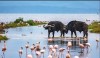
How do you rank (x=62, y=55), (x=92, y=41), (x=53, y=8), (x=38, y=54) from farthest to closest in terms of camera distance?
(x=53, y=8) < (x=92, y=41) < (x=62, y=55) < (x=38, y=54)

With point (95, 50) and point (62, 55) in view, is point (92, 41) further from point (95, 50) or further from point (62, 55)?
point (62, 55)

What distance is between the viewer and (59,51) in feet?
70.9

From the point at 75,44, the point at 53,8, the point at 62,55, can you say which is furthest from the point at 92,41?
the point at 53,8

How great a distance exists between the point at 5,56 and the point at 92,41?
296 inches

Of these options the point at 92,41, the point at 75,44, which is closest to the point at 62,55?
the point at 75,44

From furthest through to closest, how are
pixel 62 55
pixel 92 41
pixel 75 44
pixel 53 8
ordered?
pixel 53 8 < pixel 92 41 < pixel 75 44 < pixel 62 55

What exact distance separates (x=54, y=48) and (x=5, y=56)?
1927 mm

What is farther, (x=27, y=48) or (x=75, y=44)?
(x=75, y=44)

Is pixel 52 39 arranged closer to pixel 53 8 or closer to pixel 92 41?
pixel 92 41

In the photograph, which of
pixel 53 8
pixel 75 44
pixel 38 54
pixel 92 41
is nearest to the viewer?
pixel 38 54

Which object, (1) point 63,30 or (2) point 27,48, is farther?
(1) point 63,30

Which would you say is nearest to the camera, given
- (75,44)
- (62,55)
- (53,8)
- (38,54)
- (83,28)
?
(38,54)

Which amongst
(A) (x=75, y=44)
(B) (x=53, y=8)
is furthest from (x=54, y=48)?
(B) (x=53, y=8)

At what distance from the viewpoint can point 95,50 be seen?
2425cm
